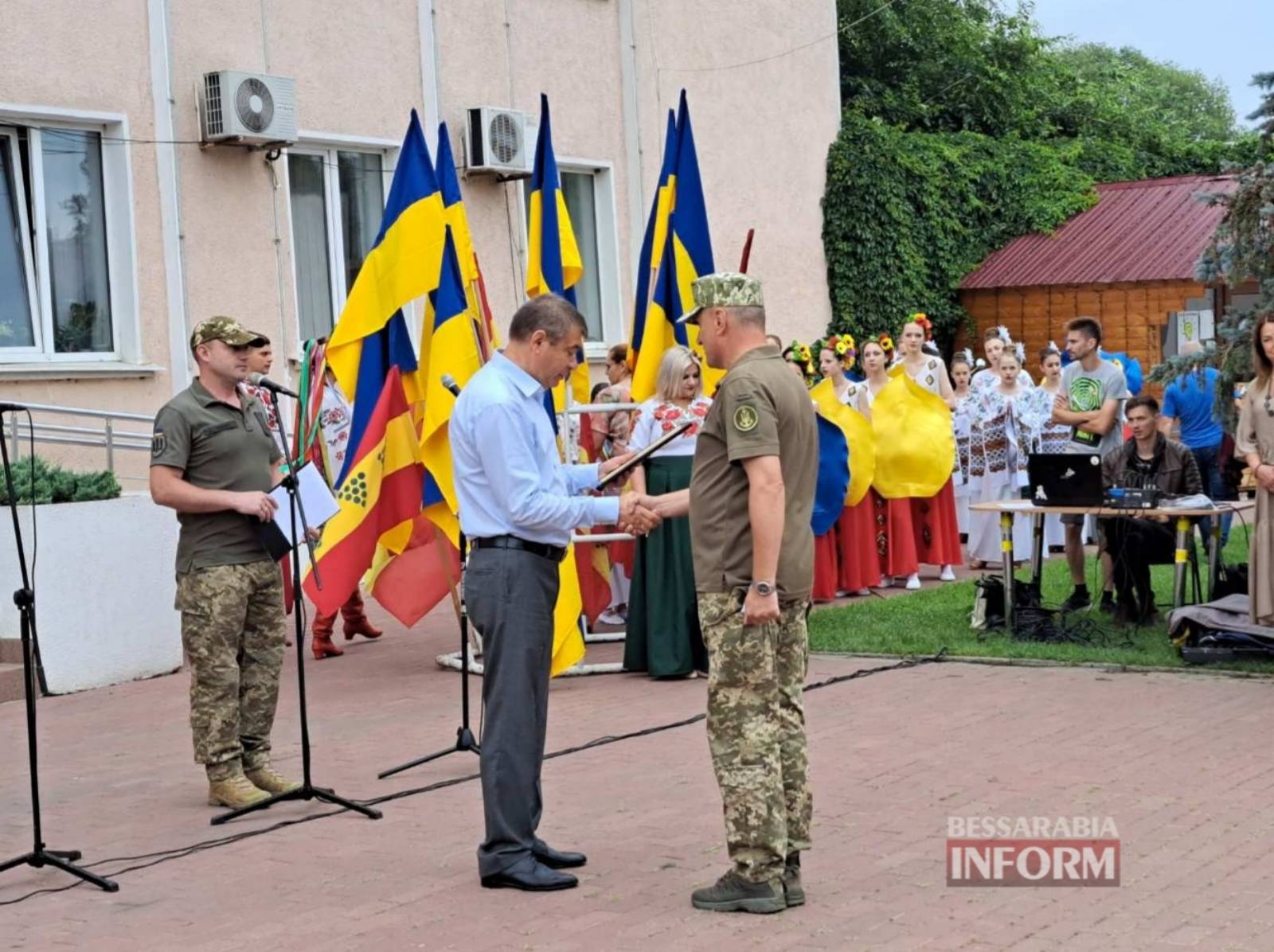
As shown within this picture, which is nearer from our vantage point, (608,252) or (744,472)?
(744,472)

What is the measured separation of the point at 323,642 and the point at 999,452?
22.3 ft

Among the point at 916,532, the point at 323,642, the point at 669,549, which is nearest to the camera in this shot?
the point at 669,549

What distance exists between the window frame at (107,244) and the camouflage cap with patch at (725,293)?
917 cm

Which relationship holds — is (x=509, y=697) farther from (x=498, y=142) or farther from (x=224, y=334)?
(x=498, y=142)

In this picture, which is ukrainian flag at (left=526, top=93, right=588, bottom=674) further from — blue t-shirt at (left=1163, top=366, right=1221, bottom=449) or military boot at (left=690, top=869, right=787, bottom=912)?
blue t-shirt at (left=1163, top=366, right=1221, bottom=449)

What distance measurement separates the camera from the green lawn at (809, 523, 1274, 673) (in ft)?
35.5

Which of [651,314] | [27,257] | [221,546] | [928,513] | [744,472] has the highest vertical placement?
[27,257]

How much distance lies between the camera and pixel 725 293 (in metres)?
5.87

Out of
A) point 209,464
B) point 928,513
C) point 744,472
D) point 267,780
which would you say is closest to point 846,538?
point 928,513

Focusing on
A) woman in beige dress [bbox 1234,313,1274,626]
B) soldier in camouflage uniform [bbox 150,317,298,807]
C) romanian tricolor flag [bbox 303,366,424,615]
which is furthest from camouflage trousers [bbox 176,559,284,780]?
woman in beige dress [bbox 1234,313,1274,626]

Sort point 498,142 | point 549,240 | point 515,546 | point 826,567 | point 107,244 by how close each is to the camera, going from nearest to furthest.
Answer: point 515,546, point 549,240, point 826,567, point 107,244, point 498,142

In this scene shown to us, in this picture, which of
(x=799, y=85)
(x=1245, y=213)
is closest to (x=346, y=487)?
(x=1245, y=213)

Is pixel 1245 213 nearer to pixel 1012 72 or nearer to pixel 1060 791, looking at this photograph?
pixel 1060 791

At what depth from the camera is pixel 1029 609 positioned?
11.8m
